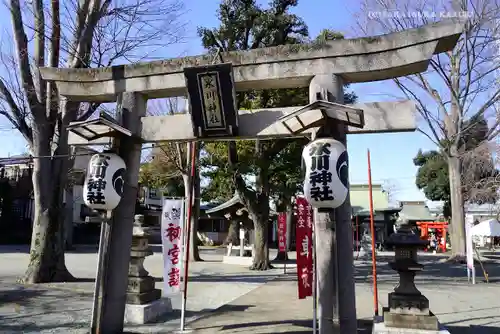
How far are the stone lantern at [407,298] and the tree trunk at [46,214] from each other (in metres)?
10.1

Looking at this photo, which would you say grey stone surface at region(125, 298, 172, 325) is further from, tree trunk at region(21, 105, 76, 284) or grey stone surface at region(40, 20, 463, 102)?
tree trunk at region(21, 105, 76, 284)

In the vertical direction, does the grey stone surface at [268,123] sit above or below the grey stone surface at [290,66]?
below

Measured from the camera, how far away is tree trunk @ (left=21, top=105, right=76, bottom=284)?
40.3 ft

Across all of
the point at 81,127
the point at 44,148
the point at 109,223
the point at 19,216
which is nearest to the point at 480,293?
the point at 109,223

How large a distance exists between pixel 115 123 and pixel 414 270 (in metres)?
5.43

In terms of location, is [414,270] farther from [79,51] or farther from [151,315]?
[79,51]

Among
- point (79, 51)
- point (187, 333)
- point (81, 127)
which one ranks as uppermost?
point (79, 51)

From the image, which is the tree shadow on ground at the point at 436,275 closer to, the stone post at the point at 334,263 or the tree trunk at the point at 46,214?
the stone post at the point at 334,263

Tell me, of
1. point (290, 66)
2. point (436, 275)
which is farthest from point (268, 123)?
point (436, 275)

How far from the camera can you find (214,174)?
69.4 feet

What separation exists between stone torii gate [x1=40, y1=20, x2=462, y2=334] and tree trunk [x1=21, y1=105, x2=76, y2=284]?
5495 millimetres

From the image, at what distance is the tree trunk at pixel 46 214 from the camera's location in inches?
484

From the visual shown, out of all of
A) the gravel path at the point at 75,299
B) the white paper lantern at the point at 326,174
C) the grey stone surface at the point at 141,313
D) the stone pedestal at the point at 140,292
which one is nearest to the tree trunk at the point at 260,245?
the gravel path at the point at 75,299

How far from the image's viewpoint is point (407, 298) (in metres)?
6.51
